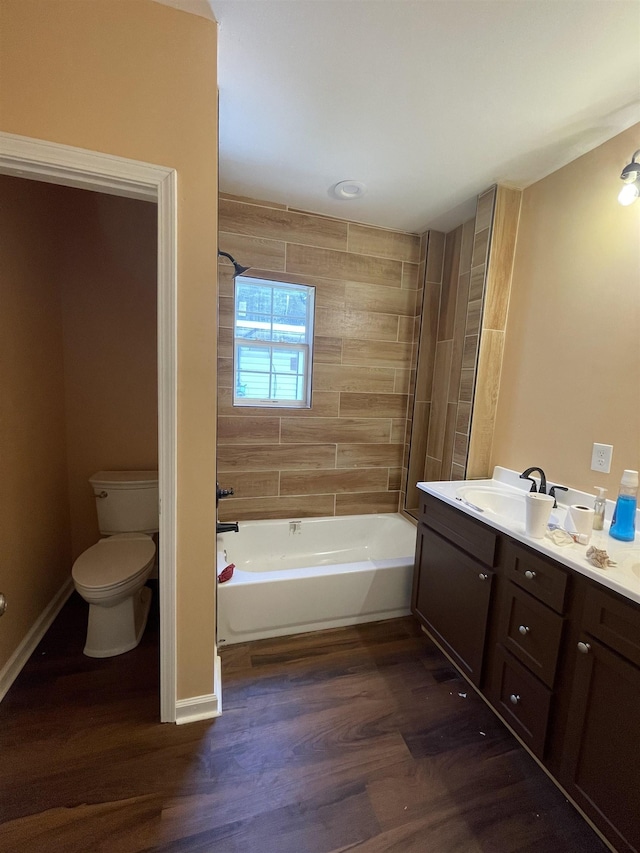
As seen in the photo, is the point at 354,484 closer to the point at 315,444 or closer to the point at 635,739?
the point at 315,444

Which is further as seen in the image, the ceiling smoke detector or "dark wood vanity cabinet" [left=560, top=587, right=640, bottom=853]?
the ceiling smoke detector

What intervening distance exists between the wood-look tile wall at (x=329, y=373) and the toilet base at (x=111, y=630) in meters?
0.86

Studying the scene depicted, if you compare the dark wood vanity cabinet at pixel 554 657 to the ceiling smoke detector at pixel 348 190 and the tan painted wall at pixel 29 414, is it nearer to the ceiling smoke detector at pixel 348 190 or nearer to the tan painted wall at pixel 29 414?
the ceiling smoke detector at pixel 348 190

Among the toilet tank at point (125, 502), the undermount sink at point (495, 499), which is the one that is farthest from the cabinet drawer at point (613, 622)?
the toilet tank at point (125, 502)

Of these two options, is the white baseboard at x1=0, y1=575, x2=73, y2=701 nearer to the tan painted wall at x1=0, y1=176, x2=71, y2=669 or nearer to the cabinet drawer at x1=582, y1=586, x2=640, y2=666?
the tan painted wall at x1=0, y1=176, x2=71, y2=669

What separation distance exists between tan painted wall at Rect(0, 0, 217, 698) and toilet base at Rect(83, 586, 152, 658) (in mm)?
576

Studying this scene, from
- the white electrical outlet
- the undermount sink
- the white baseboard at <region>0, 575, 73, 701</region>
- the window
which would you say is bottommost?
the white baseboard at <region>0, 575, 73, 701</region>

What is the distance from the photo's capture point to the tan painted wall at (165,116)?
3.54ft

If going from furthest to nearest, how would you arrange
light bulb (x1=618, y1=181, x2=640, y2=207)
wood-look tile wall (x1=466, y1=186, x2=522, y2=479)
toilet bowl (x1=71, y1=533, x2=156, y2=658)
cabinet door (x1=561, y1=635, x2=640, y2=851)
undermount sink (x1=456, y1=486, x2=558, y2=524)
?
wood-look tile wall (x1=466, y1=186, x2=522, y2=479) < undermount sink (x1=456, y1=486, x2=558, y2=524) < toilet bowl (x1=71, y1=533, x2=156, y2=658) < light bulb (x1=618, y1=181, x2=640, y2=207) < cabinet door (x1=561, y1=635, x2=640, y2=851)

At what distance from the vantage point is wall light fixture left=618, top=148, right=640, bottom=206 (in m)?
1.43

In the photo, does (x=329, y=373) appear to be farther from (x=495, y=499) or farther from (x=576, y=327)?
(x=576, y=327)

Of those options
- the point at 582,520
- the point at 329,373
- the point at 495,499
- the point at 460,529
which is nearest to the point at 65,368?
the point at 329,373

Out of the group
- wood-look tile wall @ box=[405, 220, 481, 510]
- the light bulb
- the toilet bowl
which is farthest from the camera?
wood-look tile wall @ box=[405, 220, 481, 510]

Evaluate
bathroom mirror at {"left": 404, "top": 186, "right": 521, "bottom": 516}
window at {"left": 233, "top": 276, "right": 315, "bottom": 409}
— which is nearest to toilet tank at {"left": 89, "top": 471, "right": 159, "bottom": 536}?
window at {"left": 233, "top": 276, "right": 315, "bottom": 409}
